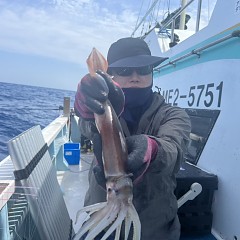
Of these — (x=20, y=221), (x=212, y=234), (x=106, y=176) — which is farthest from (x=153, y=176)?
(x=212, y=234)

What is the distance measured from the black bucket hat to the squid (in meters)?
0.46

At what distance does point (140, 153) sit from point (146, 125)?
62 centimetres

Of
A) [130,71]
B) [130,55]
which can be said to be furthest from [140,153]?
[130,55]

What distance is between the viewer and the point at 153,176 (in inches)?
74.2

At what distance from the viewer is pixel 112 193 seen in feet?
4.09

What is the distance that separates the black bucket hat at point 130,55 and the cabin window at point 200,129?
1778 millimetres

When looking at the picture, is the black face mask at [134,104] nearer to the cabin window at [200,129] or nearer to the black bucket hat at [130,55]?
the black bucket hat at [130,55]

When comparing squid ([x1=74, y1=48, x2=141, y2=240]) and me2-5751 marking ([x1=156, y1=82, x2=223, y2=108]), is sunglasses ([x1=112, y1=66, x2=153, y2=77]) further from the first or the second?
me2-5751 marking ([x1=156, y1=82, x2=223, y2=108])

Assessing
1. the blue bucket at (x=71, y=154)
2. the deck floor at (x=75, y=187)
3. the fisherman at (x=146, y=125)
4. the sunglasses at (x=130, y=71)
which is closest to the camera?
the fisherman at (x=146, y=125)

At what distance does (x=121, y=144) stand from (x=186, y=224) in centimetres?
238

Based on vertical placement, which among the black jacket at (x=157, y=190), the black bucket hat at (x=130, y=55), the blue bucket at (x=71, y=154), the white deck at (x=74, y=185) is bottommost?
the white deck at (x=74, y=185)

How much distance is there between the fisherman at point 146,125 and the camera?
5.20 feet

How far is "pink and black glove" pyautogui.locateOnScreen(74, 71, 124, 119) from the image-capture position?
1.46 m

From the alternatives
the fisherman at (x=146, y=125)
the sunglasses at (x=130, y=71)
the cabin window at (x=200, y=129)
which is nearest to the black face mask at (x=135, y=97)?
the fisherman at (x=146, y=125)
